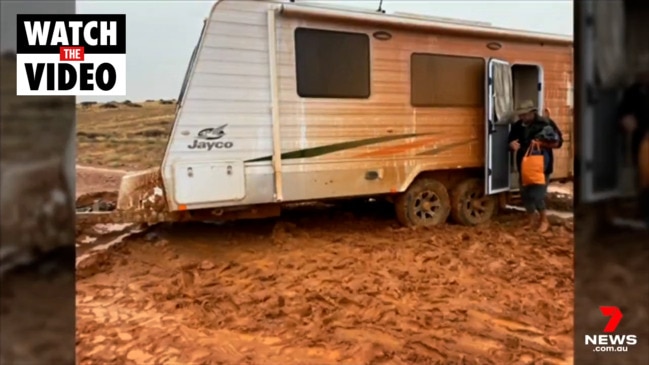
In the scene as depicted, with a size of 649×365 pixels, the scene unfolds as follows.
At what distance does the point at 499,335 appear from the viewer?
10.2ft

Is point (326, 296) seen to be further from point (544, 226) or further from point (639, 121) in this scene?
point (544, 226)

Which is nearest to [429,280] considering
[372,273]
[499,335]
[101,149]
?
[372,273]

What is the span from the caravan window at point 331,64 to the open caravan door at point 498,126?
1377 millimetres

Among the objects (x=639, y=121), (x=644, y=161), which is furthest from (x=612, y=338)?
(x=639, y=121)

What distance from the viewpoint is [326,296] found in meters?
3.67

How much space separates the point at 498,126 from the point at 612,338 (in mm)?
2836

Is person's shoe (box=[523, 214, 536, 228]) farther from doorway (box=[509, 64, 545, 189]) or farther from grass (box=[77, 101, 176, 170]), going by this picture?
grass (box=[77, 101, 176, 170])

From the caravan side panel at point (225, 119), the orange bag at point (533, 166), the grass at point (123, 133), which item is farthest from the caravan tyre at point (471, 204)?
the grass at point (123, 133)

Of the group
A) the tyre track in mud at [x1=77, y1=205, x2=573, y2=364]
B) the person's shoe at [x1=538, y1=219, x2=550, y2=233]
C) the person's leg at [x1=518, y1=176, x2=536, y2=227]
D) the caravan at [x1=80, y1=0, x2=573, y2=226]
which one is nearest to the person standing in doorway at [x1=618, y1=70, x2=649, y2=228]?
the tyre track in mud at [x1=77, y1=205, x2=573, y2=364]

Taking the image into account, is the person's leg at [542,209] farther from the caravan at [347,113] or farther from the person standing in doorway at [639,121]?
the person standing in doorway at [639,121]

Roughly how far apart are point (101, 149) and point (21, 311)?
4.04 ft

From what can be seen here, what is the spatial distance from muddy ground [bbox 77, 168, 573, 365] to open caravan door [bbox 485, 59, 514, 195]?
0.51 m

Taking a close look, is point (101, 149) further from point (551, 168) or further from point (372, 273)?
point (551, 168)

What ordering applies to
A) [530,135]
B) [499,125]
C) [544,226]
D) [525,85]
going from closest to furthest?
[530,135] → [544,226] → [499,125] → [525,85]
